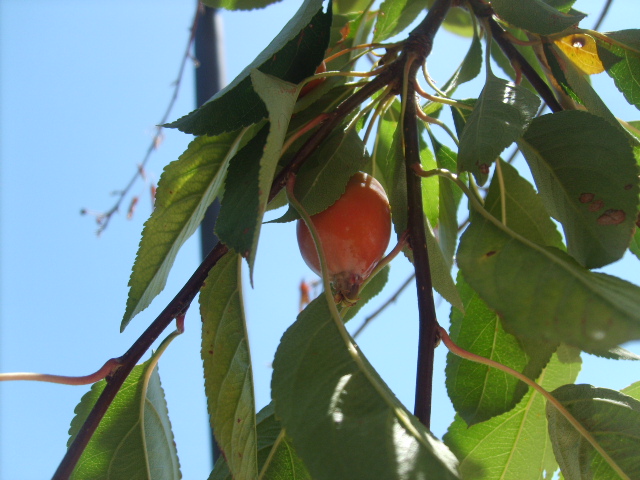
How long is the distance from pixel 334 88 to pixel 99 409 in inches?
17.0

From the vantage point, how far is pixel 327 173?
2.24 feet

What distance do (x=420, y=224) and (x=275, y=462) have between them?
29 centimetres

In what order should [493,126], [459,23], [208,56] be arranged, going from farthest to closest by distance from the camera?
[208,56] < [459,23] < [493,126]

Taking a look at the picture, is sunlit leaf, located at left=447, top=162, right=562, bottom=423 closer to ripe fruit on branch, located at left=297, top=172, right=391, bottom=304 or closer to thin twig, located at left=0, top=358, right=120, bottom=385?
ripe fruit on branch, located at left=297, top=172, right=391, bottom=304

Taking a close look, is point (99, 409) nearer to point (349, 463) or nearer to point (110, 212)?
point (349, 463)

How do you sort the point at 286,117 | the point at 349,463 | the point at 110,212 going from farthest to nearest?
the point at 110,212 → the point at 286,117 → the point at 349,463

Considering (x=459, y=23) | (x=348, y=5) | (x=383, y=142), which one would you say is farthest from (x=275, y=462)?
(x=459, y=23)

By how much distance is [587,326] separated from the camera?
47cm

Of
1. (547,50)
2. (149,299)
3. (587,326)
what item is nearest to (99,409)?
(149,299)

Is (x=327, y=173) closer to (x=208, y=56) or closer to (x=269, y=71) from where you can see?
(x=269, y=71)

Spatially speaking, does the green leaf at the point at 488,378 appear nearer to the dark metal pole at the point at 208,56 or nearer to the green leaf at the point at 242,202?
the green leaf at the point at 242,202

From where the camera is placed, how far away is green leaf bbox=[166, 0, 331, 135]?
61cm

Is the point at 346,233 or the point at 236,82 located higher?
the point at 236,82

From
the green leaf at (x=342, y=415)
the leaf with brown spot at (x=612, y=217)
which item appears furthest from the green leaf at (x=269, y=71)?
the leaf with brown spot at (x=612, y=217)
